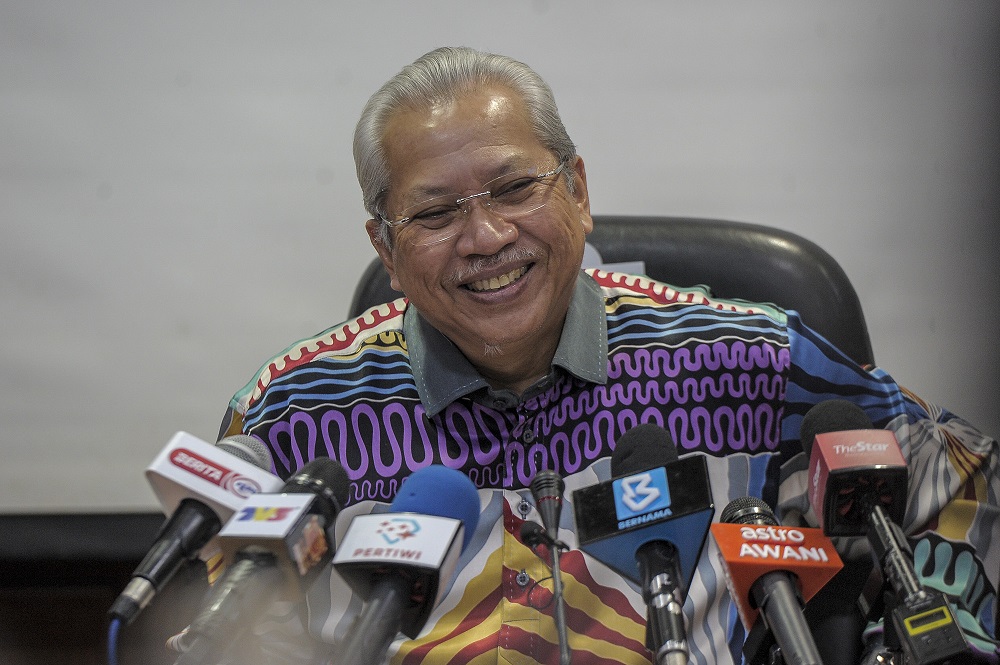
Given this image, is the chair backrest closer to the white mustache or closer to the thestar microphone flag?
the white mustache

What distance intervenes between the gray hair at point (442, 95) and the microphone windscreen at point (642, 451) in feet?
2.53

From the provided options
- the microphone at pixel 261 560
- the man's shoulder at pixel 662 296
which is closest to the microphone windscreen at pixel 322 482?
the microphone at pixel 261 560

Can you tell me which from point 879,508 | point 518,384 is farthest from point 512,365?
point 879,508

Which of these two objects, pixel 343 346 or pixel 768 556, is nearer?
pixel 768 556

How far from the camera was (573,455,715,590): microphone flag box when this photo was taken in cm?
88

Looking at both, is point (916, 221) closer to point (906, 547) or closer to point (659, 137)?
point (659, 137)

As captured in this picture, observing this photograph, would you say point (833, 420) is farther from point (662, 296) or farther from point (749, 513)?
Answer: point (662, 296)

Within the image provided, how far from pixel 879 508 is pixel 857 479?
3cm

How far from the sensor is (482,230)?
159 centimetres

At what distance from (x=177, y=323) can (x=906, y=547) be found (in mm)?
2381

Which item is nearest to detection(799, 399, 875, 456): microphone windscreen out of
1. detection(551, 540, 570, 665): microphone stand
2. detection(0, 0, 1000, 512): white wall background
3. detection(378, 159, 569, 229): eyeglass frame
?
detection(551, 540, 570, 665): microphone stand

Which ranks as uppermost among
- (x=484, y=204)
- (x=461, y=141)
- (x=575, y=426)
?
(x=461, y=141)

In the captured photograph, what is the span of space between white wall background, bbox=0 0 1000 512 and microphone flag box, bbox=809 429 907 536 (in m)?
1.88

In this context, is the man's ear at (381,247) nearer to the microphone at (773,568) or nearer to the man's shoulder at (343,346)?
the man's shoulder at (343,346)
